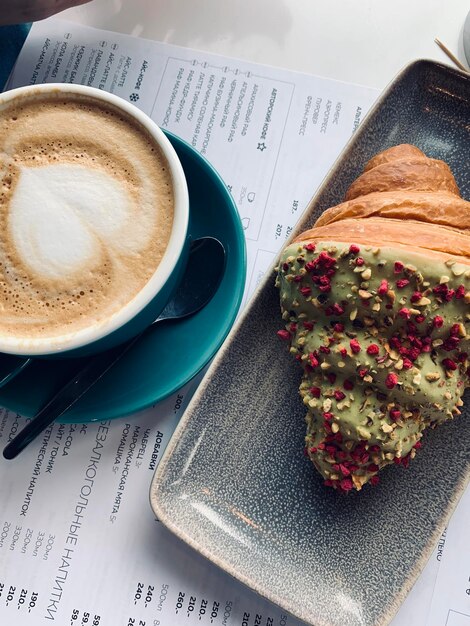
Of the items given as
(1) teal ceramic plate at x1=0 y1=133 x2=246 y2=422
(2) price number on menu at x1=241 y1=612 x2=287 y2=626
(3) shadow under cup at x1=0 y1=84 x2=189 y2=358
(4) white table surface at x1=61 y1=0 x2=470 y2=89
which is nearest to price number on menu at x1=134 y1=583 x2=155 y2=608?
(2) price number on menu at x1=241 y1=612 x2=287 y2=626

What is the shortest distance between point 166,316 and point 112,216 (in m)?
0.19

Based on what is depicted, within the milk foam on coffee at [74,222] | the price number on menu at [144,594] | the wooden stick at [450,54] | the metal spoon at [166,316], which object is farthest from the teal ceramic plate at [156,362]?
the wooden stick at [450,54]

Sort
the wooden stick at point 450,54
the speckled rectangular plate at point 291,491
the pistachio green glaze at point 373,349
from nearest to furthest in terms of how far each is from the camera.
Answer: the pistachio green glaze at point 373,349 < the speckled rectangular plate at point 291,491 < the wooden stick at point 450,54

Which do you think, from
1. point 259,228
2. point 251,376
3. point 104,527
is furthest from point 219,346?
point 104,527

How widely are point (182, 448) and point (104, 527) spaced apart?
20 cm

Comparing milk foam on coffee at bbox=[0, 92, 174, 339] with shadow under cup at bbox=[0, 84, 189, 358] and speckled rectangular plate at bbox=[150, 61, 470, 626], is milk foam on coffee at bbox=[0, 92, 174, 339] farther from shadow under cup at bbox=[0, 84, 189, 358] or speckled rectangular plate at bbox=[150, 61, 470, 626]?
speckled rectangular plate at bbox=[150, 61, 470, 626]

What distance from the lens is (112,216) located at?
735 mm

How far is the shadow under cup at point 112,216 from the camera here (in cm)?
73

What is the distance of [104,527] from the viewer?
919 mm

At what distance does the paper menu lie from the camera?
90cm

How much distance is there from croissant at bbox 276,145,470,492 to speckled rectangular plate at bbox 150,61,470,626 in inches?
2.5

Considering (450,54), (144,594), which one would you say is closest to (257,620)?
(144,594)

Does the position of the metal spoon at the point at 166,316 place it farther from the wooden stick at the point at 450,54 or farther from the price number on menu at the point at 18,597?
the wooden stick at the point at 450,54

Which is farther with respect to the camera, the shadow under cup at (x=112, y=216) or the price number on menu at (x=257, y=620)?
the price number on menu at (x=257, y=620)
